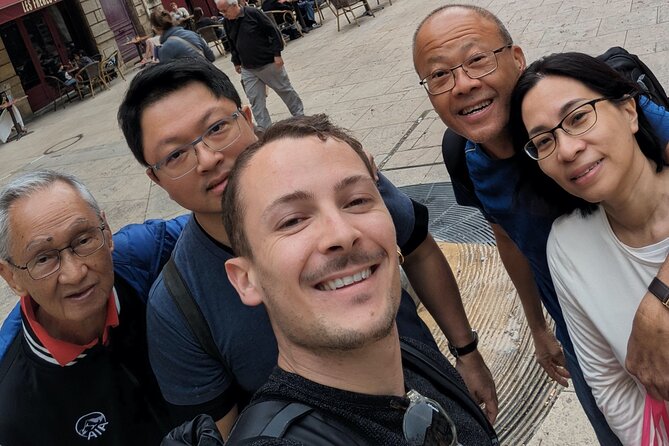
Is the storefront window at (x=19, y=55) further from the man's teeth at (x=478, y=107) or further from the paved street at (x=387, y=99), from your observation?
the man's teeth at (x=478, y=107)

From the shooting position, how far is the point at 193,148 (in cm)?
185

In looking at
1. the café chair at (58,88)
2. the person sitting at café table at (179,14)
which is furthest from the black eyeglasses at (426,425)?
the café chair at (58,88)

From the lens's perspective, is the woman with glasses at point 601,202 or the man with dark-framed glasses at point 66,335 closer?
the woman with glasses at point 601,202

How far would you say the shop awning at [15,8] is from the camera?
647 inches

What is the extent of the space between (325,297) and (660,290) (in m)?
0.84

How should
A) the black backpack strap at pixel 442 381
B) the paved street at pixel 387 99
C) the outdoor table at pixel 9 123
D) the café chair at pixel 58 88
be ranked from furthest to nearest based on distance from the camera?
1. the café chair at pixel 58 88
2. the outdoor table at pixel 9 123
3. the paved street at pixel 387 99
4. the black backpack strap at pixel 442 381

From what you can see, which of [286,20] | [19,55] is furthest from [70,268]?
[19,55]

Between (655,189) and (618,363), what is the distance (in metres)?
0.50

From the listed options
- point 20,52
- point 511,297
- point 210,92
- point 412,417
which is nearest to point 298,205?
point 412,417

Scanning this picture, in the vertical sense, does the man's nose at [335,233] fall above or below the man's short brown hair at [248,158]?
below

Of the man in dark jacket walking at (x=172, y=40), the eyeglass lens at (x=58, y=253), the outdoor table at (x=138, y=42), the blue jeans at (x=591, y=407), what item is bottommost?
the blue jeans at (x=591, y=407)

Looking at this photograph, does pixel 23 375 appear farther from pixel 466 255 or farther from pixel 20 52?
pixel 20 52

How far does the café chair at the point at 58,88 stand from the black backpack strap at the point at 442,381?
19098 millimetres

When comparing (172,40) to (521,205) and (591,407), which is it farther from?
(591,407)
